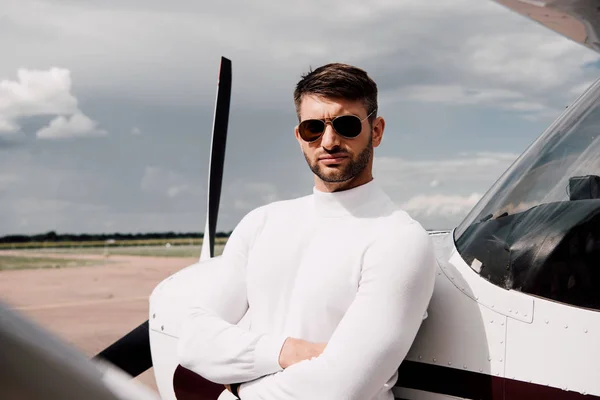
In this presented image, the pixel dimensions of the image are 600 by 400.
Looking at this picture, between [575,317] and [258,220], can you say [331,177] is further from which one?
[575,317]

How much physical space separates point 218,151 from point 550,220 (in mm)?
3093

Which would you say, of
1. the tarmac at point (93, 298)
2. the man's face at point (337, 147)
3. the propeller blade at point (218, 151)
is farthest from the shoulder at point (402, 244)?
the propeller blade at point (218, 151)

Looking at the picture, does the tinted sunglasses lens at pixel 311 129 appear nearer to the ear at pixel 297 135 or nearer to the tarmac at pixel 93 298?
the ear at pixel 297 135

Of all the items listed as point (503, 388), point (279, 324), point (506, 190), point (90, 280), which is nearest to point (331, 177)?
point (279, 324)

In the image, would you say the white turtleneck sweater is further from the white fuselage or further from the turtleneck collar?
the white fuselage

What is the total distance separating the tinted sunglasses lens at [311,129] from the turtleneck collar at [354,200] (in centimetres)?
20

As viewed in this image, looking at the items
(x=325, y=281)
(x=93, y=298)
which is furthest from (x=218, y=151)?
(x=93, y=298)

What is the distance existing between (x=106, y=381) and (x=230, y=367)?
154 centimetres

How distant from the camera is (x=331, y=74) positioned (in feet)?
6.77

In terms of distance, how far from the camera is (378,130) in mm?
2178

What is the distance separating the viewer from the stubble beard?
207 centimetres

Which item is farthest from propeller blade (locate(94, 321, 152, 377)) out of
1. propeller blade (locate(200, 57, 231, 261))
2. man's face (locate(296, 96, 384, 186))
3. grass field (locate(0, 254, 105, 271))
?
grass field (locate(0, 254, 105, 271))

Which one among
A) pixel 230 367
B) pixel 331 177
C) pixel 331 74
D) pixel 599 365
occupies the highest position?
pixel 331 74

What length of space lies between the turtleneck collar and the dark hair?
0.80ft
